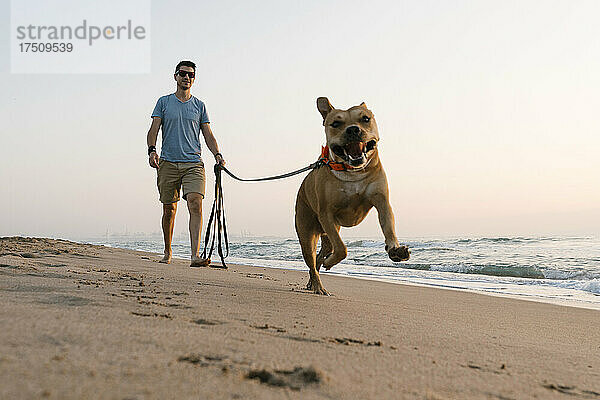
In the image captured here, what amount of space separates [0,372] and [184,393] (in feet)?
1.42

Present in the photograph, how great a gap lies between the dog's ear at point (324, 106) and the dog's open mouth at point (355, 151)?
1.61 feet

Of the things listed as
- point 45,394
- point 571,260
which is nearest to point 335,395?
point 45,394

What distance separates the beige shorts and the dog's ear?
2.68 m

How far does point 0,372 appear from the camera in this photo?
3.84 ft

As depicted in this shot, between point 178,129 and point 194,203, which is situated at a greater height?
point 178,129

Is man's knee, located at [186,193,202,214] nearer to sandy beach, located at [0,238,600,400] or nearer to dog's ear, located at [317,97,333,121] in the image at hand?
dog's ear, located at [317,97,333,121]

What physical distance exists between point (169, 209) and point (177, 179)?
51 centimetres

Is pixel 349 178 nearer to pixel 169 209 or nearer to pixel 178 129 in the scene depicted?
pixel 178 129

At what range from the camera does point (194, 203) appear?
634 centimetres

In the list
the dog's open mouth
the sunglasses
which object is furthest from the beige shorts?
the dog's open mouth

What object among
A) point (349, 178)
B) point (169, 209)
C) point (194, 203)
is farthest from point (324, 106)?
point (169, 209)

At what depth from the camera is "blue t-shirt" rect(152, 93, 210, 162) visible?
6355mm

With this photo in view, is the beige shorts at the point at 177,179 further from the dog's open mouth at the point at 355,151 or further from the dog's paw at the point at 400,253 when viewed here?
the dog's paw at the point at 400,253

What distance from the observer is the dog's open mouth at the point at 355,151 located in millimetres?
3630
